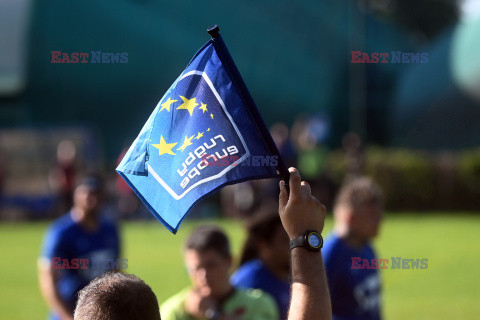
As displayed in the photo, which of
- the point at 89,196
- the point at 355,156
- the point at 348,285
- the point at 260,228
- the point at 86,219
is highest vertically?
the point at 355,156

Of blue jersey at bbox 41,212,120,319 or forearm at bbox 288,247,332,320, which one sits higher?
blue jersey at bbox 41,212,120,319

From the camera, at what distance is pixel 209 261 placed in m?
5.06

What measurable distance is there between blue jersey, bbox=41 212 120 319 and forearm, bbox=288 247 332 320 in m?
4.29

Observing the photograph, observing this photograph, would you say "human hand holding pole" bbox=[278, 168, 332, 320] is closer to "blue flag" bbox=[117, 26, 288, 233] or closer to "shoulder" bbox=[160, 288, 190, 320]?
"blue flag" bbox=[117, 26, 288, 233]

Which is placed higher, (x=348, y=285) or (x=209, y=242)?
(x=209, y=242)

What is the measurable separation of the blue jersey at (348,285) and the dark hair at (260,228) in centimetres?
42

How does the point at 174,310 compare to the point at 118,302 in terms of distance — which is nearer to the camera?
the point at 118,302

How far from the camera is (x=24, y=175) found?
27641 mm

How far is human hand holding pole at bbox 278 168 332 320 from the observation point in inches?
106

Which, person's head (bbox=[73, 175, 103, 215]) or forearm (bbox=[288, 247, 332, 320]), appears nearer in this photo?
forearm (bbox=[288, 247, 332, 320])

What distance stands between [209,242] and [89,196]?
97.1 inches

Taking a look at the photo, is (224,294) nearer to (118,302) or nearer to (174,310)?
(174,310)

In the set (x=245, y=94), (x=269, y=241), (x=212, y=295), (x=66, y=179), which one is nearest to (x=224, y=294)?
(x=212, y=295)

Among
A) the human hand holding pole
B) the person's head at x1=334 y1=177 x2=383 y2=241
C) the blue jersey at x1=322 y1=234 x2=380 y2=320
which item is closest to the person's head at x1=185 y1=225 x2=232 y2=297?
the blue jersey at x1=322 y1=234 x2=380 y2=320
